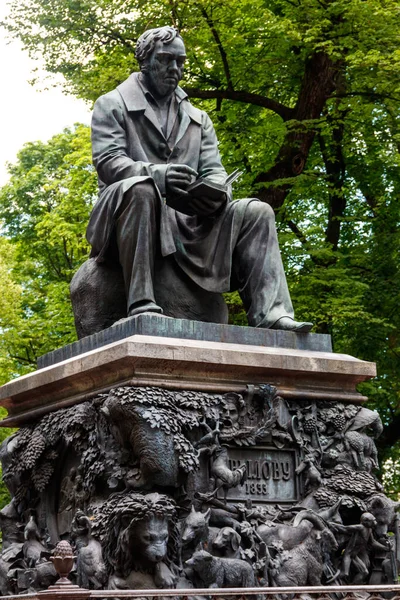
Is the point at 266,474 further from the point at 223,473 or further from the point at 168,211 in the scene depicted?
the point at 168,211

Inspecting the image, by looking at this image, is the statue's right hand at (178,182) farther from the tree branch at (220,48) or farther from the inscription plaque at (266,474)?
the tree branch at (220,48)

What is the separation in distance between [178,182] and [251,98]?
10471mm

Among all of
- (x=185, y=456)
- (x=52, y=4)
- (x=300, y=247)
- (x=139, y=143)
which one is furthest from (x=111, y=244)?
(x=52, y=4)

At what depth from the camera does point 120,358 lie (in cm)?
798

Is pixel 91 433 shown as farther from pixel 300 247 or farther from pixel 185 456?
pixel 300 247

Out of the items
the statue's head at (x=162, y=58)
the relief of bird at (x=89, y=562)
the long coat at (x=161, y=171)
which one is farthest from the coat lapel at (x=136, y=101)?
the relief of bird at (x=89, y=562)

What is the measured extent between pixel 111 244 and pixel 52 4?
35.5 ft

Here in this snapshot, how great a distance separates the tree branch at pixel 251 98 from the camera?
19.0m

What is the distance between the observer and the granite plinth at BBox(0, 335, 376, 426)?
805cm

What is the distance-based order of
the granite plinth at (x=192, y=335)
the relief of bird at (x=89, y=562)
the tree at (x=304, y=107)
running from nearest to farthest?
the relief of bird at (x=89, y=562), the granite plinth at (x=192, y=335), the tree at (x=304, y=107)

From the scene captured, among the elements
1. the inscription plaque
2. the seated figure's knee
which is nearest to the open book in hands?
the seated figure's knee

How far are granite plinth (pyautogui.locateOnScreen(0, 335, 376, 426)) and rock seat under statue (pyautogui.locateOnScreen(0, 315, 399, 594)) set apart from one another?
0.03ft

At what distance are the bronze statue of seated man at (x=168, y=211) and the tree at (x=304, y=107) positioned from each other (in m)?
7.83

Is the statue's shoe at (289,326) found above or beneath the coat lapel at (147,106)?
beneath
